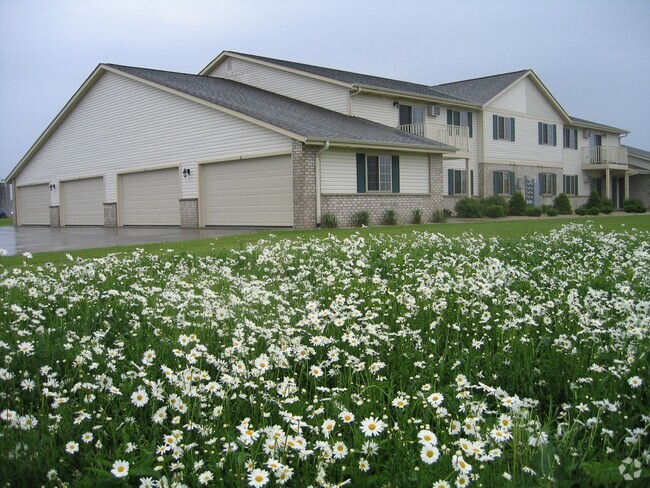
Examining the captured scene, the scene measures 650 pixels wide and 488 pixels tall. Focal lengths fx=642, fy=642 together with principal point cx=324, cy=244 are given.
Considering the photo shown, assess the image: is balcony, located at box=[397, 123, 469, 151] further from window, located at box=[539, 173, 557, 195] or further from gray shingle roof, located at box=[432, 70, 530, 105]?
window, located at box=[539, 173, 557, 195]

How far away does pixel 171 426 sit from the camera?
3.34 metres

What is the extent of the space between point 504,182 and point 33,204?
2567cm

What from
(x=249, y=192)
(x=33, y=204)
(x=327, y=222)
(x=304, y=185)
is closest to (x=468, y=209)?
(x=327, y=222)

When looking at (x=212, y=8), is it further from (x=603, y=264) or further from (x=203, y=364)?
(x=203, y=364)

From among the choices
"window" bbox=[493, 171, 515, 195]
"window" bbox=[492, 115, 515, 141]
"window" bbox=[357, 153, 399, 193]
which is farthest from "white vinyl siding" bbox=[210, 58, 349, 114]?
"window" bbox=[493, 171, 515, 195]

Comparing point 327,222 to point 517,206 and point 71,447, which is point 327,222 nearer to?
point 517,206

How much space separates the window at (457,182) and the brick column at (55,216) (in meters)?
19.6

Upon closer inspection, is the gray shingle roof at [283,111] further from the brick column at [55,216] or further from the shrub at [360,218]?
the brick column at [55,216]

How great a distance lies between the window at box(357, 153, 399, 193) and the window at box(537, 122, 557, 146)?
1769 centimetres

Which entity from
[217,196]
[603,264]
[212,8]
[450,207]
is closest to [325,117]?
[217,196]

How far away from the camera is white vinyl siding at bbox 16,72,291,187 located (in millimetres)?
23125

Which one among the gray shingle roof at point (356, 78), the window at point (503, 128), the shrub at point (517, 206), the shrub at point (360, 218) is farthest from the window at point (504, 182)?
the shrub at point (360, 218)

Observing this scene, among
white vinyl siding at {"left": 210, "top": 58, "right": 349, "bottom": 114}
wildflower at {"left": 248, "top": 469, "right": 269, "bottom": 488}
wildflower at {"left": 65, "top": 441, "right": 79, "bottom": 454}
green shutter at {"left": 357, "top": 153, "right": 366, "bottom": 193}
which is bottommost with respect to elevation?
wildflower at {"left": 65, "top": 441, "right": 79, "bottom": 454}

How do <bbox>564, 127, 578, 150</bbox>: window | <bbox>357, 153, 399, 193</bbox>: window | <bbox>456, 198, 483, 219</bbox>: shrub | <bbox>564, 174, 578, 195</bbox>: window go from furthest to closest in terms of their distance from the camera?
<bbox>564, 127, 578, 150</bbox>: window, <bbox>564, 174, 578, 195</bbox>: window, <bbox>456, 198, 483, 219</bbox>: shrub, <bbox>357, 153, 399, 193</bbox>: window
